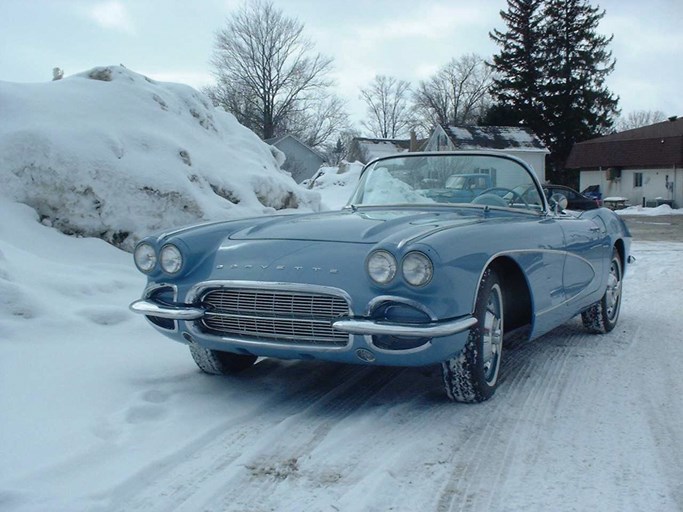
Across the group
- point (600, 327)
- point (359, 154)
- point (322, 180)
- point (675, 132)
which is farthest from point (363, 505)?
point (359, 154)

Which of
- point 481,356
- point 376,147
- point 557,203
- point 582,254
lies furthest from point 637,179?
point 481,356

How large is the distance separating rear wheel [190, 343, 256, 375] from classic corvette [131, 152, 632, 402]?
1 cm

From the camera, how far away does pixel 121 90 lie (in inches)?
363

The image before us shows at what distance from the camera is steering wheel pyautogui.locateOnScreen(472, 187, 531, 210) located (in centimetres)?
501

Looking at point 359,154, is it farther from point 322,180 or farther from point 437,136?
point 322,180

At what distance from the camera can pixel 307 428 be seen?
3.61 metres

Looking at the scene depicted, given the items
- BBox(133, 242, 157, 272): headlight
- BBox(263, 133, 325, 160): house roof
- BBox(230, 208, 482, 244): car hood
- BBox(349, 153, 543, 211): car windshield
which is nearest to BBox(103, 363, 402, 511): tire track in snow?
BBox(230, 208, 482, 244): car hood

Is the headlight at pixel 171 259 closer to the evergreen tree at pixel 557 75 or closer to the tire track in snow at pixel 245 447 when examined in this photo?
the tire track in snow at pixel 245 447

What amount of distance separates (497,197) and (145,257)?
92.2 inches

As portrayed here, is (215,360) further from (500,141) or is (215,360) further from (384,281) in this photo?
(500,141)

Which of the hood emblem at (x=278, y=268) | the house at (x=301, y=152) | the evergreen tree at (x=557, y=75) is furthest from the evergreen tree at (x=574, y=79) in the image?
the hood emblem at (x=278, y=268)

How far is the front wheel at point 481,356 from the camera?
12.5ft

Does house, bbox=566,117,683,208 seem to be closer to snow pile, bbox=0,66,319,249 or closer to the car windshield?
snow pile, bbox=0,66,319,249

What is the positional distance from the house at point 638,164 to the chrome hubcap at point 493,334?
37142 millimetres
